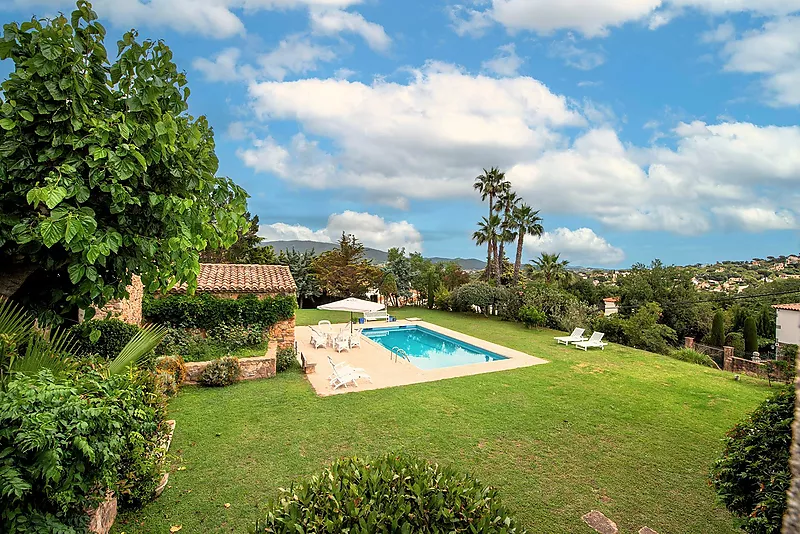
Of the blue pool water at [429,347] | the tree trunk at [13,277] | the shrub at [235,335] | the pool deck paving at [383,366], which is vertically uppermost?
the tree trunk at [13,277]

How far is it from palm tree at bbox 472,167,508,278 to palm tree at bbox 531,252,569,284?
4.69m

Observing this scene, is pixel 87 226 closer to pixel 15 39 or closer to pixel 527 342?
pixel 15 39

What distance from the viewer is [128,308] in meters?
11.3

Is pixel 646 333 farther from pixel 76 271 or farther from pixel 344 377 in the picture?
pixel 76 271

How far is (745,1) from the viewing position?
2.87 meters

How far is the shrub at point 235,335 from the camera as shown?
1231cm

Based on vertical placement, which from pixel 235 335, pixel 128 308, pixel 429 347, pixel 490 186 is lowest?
pixel 429 347

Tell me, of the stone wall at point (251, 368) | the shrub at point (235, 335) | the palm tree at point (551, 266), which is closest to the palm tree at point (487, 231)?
the palm tree at point (551, 266)

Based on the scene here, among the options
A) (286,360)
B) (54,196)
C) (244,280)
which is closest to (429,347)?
(286,360)

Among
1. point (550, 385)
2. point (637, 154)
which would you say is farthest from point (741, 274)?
point (550, 385)

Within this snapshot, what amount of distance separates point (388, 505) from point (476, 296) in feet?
80.3

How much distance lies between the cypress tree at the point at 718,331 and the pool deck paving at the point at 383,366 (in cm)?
2020

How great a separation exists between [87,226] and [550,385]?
1116cm

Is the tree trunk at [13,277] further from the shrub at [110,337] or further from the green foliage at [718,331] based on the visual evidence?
the green foliage at [718,331]
